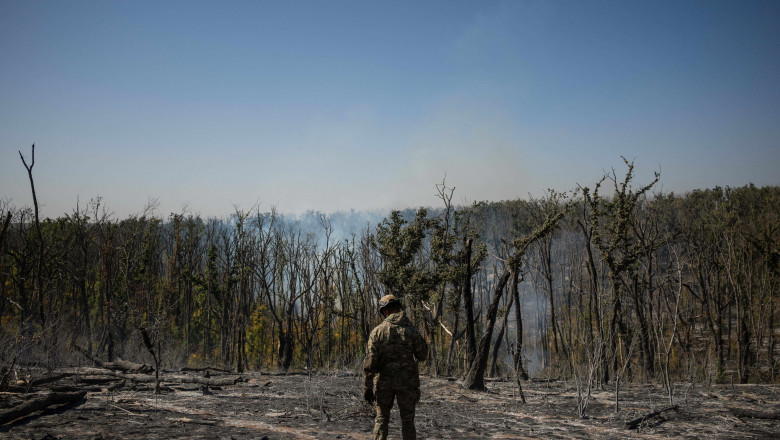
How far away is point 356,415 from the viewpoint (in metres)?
9.99

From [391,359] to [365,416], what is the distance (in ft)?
13.8

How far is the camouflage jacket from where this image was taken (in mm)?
6488

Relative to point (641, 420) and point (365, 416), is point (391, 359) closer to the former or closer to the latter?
A: point (365, 416)

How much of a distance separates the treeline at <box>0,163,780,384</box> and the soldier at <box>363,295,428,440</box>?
477 centimetres

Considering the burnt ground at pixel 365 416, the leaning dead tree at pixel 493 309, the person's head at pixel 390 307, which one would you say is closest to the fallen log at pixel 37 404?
the burnt ground at pixel 365 416

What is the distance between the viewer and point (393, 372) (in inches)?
256

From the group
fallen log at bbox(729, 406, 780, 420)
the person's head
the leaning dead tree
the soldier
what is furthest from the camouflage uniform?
fallen log at bbox(729, 406, 780, 420)

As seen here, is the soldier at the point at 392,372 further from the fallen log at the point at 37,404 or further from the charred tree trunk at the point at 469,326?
the charred tree trunk at the point at 469,326

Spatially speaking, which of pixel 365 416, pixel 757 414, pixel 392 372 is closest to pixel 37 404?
pixel 365 416

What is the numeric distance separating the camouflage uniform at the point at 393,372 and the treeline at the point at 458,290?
479 centimetres

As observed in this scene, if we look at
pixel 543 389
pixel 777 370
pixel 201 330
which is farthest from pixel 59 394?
pixel 201 330

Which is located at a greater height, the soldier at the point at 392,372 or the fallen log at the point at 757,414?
the soldier at the point at 392,372

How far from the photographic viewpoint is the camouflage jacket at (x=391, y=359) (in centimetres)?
649

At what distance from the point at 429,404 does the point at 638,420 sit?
16.7ft
